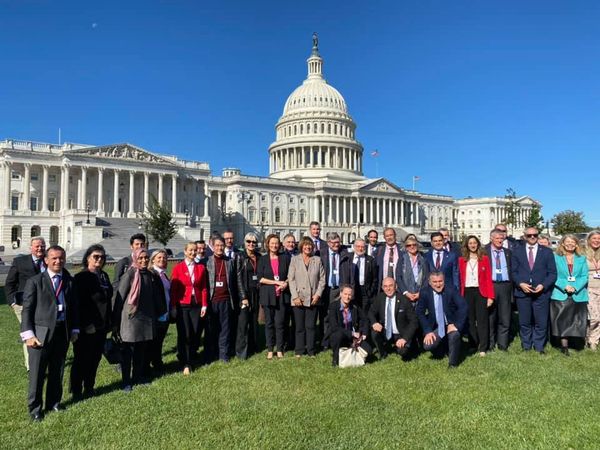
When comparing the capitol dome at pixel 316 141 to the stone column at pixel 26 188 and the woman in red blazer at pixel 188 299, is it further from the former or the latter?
the woman in red blazer at pixel 188 299

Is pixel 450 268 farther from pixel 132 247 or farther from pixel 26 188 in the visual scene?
pixel 26 188

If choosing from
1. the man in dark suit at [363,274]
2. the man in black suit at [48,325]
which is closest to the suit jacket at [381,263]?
the man in dark suit at [363,274]

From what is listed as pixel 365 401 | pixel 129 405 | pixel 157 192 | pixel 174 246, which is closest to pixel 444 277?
pixel 365 401

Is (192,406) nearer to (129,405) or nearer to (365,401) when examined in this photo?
(129,405)

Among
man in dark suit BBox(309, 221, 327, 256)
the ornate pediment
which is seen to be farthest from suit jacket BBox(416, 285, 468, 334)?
the ornate pediment

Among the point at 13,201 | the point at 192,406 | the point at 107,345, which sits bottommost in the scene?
the point at 192,406

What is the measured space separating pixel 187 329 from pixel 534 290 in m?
7.09

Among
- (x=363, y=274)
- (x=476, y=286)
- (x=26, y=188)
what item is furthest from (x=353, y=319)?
(x=26, y=188)

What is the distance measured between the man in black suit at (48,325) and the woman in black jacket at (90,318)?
0.27 meters

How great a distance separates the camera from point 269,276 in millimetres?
9609

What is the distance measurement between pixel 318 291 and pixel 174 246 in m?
50.5

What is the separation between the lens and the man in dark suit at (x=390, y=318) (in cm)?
904

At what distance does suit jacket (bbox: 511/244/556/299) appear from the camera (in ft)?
31.8

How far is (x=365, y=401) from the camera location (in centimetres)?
673
